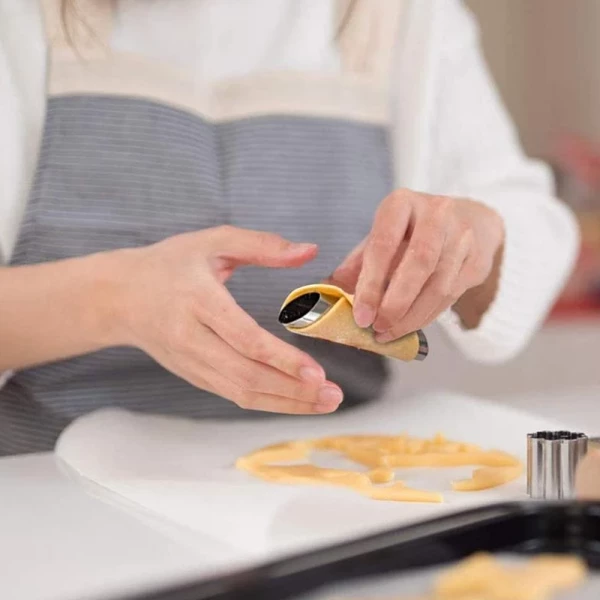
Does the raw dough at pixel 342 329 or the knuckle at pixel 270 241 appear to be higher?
the knuckle at pixel 270 241

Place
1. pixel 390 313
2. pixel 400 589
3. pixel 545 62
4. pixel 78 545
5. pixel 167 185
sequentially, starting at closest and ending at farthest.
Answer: pixel 400 589, pixel 78 545, pixel 390 313, pixel 167 185, pixel 545 62

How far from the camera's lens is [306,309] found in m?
0.52

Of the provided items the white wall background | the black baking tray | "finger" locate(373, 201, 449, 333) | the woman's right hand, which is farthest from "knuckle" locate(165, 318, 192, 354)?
the white wall background

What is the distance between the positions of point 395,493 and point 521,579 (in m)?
0.16

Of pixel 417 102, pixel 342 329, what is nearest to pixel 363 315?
pixel 342 329

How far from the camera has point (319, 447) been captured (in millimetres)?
596

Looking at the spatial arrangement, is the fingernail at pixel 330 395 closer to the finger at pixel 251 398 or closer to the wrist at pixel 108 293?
the finger at pixel 251 398

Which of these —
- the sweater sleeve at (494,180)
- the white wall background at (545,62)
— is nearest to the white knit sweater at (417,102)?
the sweater sleeve at (494,180)

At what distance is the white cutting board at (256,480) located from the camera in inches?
17.2

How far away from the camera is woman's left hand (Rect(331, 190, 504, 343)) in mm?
522

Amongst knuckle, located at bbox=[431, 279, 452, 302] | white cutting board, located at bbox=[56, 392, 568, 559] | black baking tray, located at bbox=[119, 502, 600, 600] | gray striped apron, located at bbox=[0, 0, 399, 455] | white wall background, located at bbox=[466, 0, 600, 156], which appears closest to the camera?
black baking tray, located at bbox=[119, 502, 600, 600]

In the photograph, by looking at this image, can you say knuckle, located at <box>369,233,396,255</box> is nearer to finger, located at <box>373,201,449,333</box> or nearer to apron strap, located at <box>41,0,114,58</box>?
finger, located at <box>373,201,449,333</box>

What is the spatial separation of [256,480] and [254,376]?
55mm

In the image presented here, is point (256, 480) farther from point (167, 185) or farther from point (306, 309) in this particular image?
point (167, 185)
